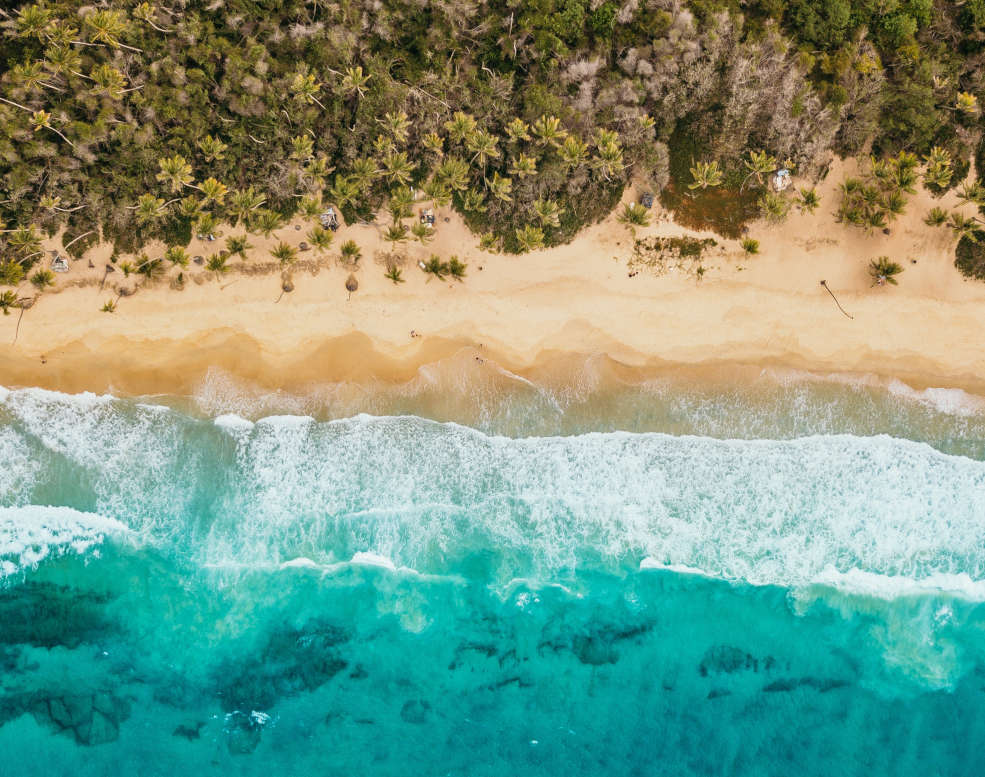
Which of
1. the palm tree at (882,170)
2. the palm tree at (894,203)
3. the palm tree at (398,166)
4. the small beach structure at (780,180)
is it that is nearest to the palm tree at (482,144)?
the palm tree at (398,166)

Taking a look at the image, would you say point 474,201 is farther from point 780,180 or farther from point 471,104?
point 780,180

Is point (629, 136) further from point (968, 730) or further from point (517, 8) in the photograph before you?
point (968, 730)

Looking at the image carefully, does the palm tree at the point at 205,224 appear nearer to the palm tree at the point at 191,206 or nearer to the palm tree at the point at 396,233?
the palm tree at the point at 191,206

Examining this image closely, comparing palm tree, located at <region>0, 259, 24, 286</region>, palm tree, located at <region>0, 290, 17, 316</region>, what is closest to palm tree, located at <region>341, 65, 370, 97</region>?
palm tree, located at <region>0, 259, 24, 286</region>

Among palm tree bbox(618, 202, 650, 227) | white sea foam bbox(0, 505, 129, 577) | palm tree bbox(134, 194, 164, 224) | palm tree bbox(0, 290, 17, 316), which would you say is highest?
palm tree bbox(618, 202, 650, 227)

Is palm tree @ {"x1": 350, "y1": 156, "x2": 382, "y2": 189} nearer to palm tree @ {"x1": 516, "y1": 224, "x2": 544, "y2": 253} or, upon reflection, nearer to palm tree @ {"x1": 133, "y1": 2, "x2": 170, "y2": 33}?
palm tree @ {"x1": 516, "y1": 224, "x2": 544, "y2": 253}
